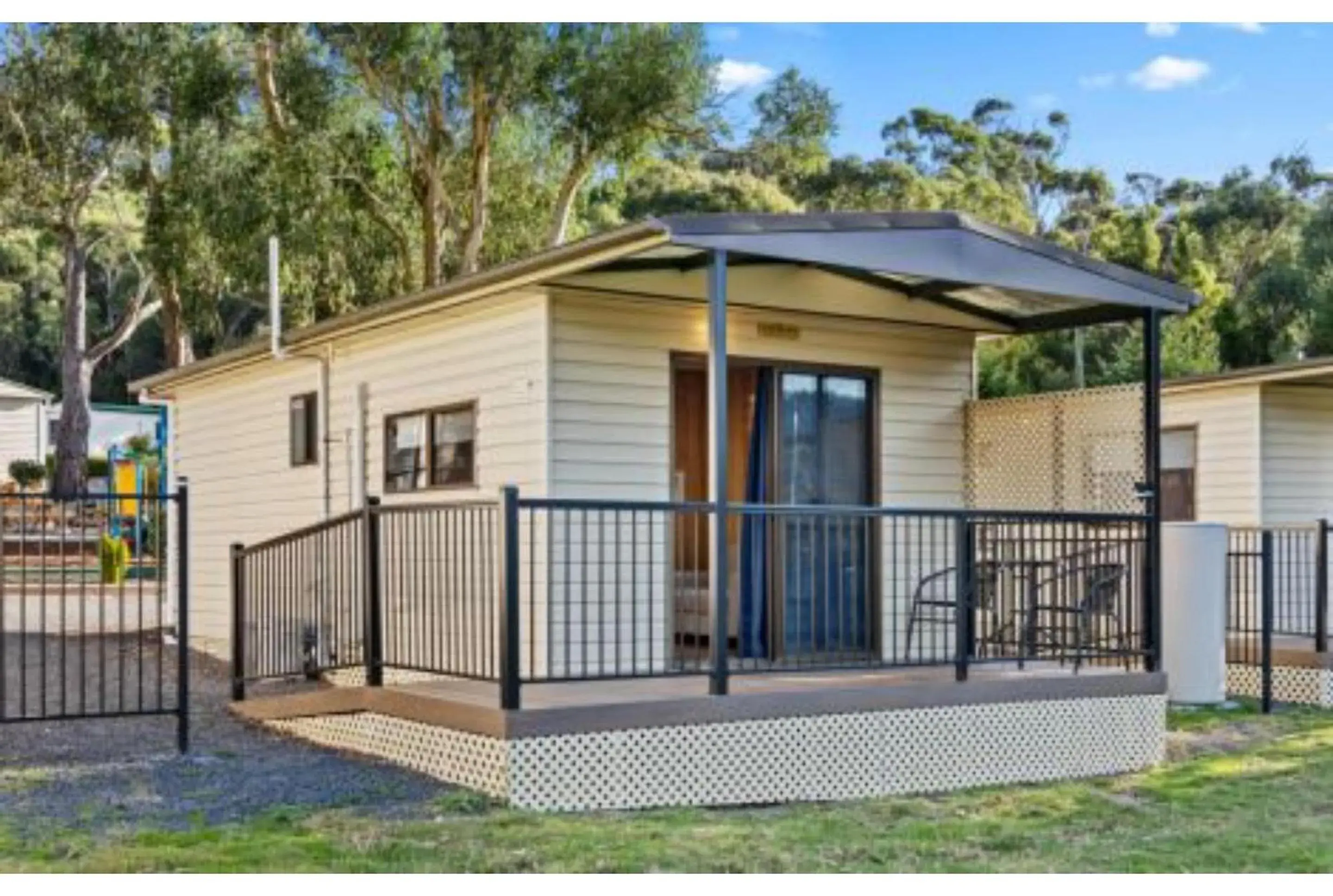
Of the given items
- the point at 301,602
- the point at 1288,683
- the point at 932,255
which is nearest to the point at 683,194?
the point at 1288,683

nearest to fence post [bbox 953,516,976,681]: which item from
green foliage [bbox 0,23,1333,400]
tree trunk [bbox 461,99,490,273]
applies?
green foliage [bbox 0,23,1333,400]

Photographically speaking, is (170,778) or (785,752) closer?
(785,752)

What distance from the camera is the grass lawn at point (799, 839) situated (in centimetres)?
583

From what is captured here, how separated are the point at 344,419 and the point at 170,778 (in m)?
3.77

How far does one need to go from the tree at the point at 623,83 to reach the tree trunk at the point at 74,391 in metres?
12.3

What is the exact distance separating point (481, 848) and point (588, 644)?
2.92m

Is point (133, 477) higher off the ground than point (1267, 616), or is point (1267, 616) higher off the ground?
point (133, 477)

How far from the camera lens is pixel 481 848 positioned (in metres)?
6.02

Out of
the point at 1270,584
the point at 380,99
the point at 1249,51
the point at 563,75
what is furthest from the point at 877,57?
the point at 1270,584

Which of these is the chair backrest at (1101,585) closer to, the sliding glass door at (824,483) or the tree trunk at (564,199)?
the sliding glass door at (824,483)

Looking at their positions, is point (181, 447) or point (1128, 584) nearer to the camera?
point (1128, 584)

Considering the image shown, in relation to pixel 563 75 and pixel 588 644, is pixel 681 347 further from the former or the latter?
pixel 563 75

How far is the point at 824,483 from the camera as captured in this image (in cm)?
996

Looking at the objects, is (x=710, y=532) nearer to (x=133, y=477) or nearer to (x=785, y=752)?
(x=785, y=752)
